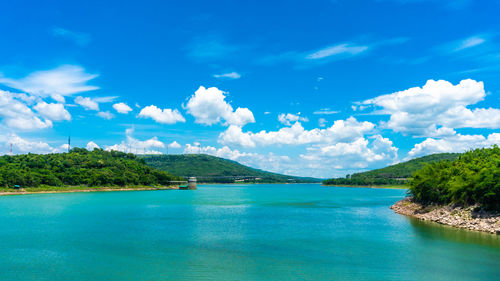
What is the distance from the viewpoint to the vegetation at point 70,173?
116188 millimetres

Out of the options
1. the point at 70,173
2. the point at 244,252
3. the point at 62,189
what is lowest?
the point at 244,252

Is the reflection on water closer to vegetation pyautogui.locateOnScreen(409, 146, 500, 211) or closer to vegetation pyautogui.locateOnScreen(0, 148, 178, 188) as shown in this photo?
vegetation pyautogui.locateOnScreen(409, 146, 500, 211)

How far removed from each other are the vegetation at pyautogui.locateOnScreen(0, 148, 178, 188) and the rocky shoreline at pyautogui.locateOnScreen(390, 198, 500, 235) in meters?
118

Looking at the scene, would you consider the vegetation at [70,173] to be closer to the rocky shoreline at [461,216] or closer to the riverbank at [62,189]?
the riverbank at [62,189]

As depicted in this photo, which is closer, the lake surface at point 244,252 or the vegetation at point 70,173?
the lake surface at point 244,252

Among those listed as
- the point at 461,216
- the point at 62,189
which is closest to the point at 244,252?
the point at 461,216

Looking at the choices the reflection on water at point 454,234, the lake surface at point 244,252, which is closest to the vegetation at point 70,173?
the lake surface at point 244,252

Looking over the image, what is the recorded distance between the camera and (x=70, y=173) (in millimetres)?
143000

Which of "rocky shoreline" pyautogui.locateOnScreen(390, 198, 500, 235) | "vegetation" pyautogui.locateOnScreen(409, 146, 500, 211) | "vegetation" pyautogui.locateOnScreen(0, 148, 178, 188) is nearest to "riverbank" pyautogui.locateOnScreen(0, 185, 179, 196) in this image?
"vegetation" pyautogui.locateOnScreen(0, 148, 178, 188)

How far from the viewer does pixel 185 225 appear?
45.5 metres

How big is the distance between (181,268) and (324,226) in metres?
26.6

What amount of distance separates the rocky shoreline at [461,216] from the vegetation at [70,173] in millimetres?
117883

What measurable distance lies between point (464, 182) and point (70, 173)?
144049 mm

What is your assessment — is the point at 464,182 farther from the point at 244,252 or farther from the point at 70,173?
the point at 70,173
